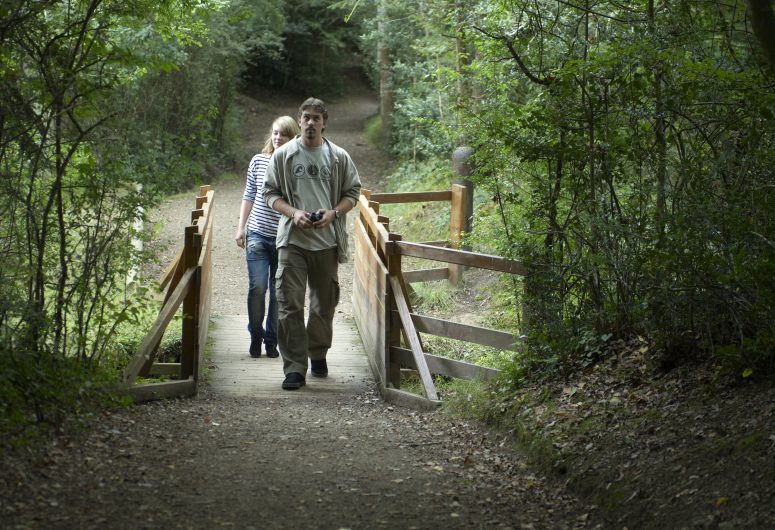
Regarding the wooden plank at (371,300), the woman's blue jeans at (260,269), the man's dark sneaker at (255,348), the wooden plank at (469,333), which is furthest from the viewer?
the man's dark sneaker at (255,348)

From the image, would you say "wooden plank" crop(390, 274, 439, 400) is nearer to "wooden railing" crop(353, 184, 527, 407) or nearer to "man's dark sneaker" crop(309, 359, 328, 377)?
"wooden railing" crop(353, 184, 527, 407)

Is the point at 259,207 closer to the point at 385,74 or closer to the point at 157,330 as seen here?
the point at 157,330

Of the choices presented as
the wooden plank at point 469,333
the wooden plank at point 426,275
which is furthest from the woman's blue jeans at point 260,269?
the wooden plank at point 426,275

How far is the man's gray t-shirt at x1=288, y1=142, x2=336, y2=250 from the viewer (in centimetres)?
718

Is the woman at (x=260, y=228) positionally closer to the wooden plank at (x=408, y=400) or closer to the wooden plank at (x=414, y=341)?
the wooden plank at (x=414, y=341)

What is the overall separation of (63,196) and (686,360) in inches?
161

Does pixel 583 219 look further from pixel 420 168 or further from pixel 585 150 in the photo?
pixel 420 168

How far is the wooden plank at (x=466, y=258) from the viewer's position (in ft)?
21.9

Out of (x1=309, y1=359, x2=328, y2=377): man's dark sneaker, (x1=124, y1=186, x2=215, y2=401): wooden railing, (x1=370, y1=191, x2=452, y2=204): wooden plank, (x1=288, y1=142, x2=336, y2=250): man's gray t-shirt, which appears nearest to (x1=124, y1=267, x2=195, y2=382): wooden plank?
(x1=124, y1=186, x2=215, y2=401): wooden railing

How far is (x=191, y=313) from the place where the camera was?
23.6 feet

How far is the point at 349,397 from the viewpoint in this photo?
757cm

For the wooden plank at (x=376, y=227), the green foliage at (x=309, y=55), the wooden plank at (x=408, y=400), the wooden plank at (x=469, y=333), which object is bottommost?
the wooden plank at (x=408, y=400)

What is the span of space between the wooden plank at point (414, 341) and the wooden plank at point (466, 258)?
0.37m

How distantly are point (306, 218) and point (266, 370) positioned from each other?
190 cm
